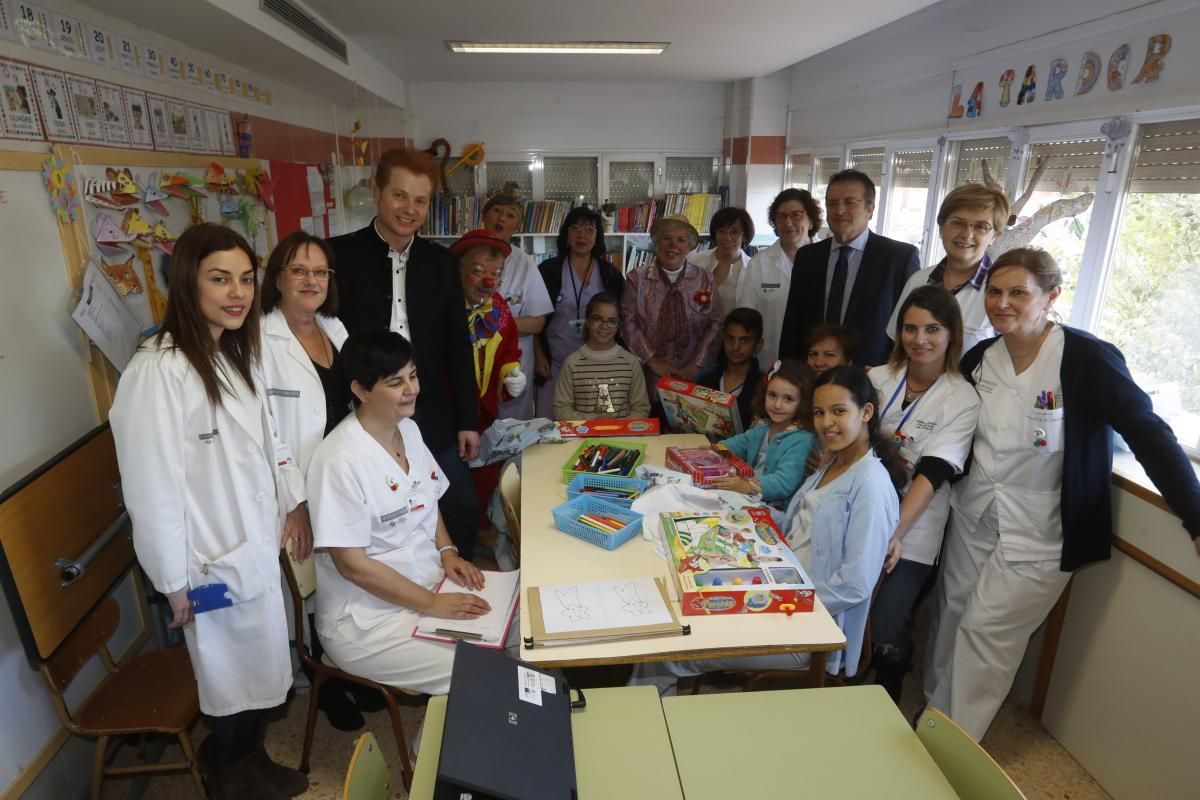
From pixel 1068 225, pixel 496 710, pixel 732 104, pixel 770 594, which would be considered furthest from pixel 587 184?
pixel 496 710

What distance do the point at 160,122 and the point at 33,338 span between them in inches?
43.8

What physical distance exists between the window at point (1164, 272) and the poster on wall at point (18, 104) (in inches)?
143

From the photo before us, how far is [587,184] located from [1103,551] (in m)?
5.52

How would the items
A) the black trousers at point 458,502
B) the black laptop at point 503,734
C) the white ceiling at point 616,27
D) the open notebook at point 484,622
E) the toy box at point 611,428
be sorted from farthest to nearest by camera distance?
the white ceiling at point 616,27, the toy box at point 611,428, the black trousers at point 458,502, the open notebook at point 484,622, the black laptop at point 503,734

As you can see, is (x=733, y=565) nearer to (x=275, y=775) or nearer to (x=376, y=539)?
(x=376, y=539)

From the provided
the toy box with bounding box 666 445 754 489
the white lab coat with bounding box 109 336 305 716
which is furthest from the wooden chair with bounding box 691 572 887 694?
the white lab coat with bounding box 109 336 305 716

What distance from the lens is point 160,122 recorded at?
8.25ft

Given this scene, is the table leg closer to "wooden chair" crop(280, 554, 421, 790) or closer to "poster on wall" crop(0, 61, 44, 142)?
"wooden chair" crop(280, 554, 421, 790)

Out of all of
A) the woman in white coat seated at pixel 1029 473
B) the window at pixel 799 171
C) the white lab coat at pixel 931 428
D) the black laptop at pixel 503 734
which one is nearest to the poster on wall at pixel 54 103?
the black laptop at pixel 503 734

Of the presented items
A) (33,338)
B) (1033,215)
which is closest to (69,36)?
(33,338)

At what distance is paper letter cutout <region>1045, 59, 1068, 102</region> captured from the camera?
9.25ft

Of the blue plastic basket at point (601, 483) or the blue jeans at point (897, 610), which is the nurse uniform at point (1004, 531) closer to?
the blue jeans at point (897, 610)

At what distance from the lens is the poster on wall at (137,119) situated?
2316 millimetres

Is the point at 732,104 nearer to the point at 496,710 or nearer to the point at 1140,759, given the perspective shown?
the point at 1140,759
